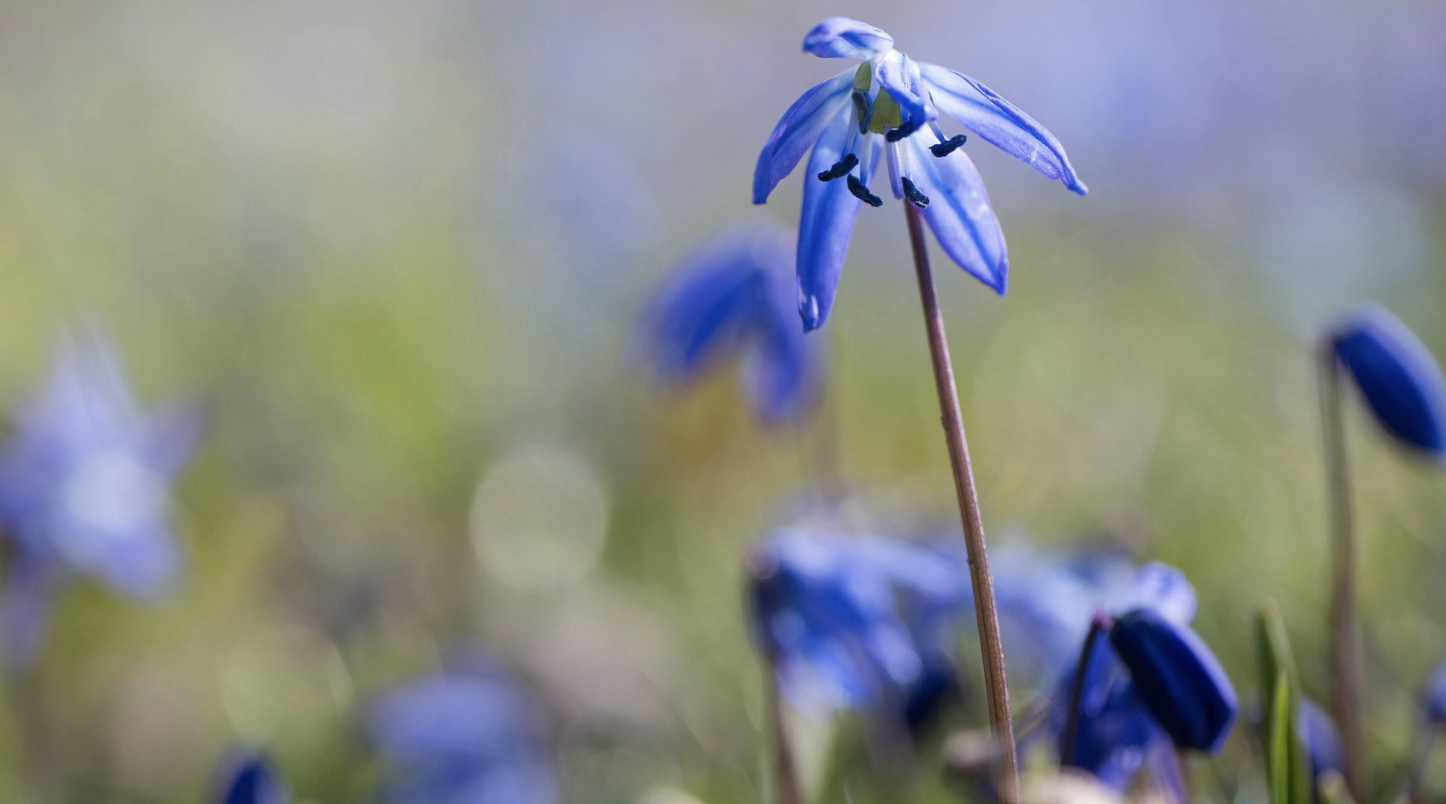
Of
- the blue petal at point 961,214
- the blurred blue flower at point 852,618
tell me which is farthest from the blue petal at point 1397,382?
the blue petal at point 961,214

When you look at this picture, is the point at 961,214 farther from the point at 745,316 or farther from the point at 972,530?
the point at 745,316

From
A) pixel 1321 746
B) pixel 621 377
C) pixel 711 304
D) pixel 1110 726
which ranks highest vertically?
pixel 621 377

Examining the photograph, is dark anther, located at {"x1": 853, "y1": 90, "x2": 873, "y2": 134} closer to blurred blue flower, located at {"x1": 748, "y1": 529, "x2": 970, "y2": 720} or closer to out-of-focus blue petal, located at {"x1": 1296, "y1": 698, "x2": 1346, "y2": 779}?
blurred blue flower, located at {"x1": 748, "y1": 529, "x2": 970, "y2": 720}

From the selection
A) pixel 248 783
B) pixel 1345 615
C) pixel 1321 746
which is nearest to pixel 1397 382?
pixel 1345 615

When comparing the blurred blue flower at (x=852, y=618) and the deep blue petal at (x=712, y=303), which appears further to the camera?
the deep blue petal at (x=712, y=303)

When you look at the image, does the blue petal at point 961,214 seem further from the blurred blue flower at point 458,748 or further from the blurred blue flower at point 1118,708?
the blurred blue flower at point 458,748

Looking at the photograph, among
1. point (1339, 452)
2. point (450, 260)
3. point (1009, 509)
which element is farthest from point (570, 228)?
point (1339, 452)
